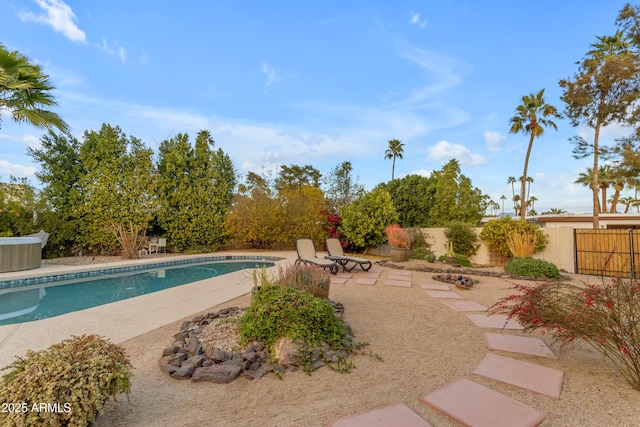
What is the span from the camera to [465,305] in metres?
4.73

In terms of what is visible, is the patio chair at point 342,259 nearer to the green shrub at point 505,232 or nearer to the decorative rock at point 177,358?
the green shrub at point 505,232

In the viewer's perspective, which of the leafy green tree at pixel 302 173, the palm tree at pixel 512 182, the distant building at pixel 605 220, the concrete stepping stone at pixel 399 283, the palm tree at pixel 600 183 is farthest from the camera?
the palm tree at pixel 512 182

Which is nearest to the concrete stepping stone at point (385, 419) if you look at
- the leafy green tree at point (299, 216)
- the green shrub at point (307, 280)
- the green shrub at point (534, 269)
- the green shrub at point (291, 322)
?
the green shrub at point (291, 322)

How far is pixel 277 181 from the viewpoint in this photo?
49.2 ft

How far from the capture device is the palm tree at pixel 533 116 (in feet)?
48.1

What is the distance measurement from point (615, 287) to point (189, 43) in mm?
10088

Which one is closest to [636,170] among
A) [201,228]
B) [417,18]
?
[417,18]

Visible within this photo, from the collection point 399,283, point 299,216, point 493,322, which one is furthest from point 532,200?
point 493,322

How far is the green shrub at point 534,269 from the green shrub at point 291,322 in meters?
6.19

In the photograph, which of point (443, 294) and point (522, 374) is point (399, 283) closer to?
point (443, 294)

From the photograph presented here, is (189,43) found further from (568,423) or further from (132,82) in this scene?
(568,423)

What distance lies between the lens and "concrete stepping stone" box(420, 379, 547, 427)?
5.96 ft

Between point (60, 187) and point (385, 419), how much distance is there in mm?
14051

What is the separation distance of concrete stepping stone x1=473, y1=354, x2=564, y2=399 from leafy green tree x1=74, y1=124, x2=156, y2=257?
39.1 ft
